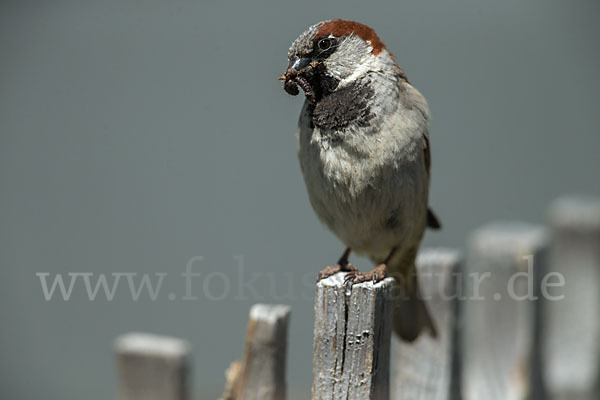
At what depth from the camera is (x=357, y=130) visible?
2480mm

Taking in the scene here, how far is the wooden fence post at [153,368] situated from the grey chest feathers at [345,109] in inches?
38.7

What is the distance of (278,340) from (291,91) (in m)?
0.83

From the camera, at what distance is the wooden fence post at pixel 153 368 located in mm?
2586

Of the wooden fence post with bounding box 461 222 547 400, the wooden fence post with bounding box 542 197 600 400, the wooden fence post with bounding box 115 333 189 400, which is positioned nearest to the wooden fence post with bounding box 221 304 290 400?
the wooden fence post with bounding box 115 333 189 400

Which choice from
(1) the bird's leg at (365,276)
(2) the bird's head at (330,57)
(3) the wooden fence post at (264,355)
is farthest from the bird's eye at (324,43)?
(3) the wooden fence post at (264,355)

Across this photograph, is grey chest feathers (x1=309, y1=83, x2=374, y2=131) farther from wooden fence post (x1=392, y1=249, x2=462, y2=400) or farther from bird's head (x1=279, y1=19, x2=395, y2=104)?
wooden fence post (x1=392, y1=249, x2=462, y2=400)

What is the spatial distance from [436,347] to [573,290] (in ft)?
3.87

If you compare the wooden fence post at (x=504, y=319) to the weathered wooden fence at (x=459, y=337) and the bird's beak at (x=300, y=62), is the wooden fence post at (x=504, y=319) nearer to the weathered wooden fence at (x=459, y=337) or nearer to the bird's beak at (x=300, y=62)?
the weathered wooden fence at (x=459, y=337)

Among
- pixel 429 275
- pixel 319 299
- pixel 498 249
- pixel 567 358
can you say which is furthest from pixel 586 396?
pixel 319 299

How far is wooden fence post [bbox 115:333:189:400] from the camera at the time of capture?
102 inches

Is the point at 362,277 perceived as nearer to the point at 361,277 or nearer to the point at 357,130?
the point at 361,277

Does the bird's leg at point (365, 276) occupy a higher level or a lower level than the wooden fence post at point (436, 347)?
higher

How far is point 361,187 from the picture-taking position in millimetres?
2555

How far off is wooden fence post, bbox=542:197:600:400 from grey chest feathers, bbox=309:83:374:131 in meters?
1.58
